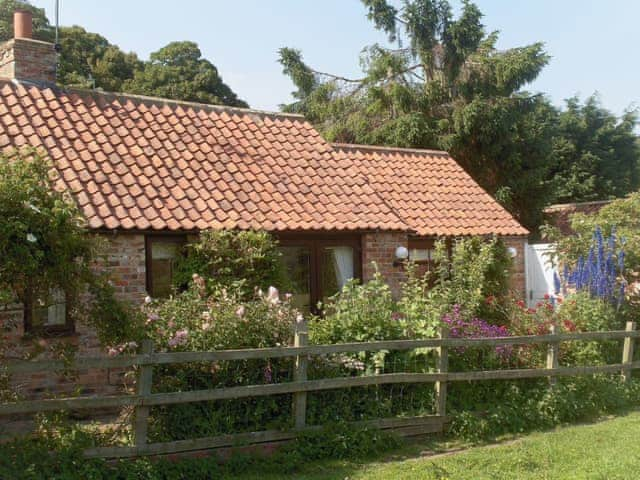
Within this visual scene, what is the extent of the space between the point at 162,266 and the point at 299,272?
238 centimetres

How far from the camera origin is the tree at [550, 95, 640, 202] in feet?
105

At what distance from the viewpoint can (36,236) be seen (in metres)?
5.15

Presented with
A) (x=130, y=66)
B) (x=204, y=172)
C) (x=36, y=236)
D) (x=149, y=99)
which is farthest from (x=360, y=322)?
(x=130, y=66)

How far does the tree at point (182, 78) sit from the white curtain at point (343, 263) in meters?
Result: 23.5

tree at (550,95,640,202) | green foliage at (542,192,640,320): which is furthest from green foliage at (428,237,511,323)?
tree at (550,95,640,202)

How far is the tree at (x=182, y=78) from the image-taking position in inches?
1304

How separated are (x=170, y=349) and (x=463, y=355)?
353 cm

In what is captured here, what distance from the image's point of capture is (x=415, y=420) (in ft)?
24.1

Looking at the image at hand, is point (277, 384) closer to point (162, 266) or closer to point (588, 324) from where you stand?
point (162, 266)

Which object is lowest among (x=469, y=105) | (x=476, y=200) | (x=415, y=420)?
(x=415, y=420)

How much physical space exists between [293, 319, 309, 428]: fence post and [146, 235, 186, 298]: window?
3534 millimetres

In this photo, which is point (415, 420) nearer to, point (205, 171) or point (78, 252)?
point (78, 252)

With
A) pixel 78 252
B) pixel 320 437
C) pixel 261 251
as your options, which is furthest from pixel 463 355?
pixel 78 252

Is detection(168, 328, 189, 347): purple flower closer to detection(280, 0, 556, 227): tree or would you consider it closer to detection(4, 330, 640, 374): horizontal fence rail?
detection(4, 330, 640, 374): horizontal fence rail
